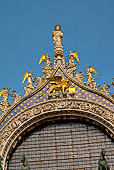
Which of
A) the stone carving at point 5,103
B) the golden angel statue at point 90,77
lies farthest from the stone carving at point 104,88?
the stone carving at point 5,103

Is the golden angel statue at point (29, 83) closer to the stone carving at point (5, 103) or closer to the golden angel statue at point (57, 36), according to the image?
the stone carving at point (5, 103)

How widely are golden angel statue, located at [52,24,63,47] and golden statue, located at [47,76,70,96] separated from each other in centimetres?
174

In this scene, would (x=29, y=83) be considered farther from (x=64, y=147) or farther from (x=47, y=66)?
(x=64, y=147)

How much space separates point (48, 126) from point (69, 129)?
2.45ft

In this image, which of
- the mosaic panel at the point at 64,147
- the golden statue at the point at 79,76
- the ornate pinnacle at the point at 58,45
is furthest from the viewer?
the ornate pinnacle at the point at 58,45

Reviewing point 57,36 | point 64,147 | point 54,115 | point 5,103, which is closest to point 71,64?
point 57,36

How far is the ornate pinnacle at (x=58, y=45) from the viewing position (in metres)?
19.2

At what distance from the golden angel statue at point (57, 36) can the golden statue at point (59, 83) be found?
5.70ft

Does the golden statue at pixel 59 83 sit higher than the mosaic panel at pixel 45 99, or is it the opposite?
the golden statue at pixel 59 83

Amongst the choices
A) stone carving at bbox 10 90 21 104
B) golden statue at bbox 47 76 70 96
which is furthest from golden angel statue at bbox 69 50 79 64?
stone carving at bbox 10 90 21 104

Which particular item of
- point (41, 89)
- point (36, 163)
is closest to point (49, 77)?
point (41, 89)

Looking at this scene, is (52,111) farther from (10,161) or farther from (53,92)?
(10,161)

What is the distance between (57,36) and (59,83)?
95.4 inches

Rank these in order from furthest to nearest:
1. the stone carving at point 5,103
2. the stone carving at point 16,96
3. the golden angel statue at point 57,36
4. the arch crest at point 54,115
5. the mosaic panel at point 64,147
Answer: the golden angel statue at point 57,36 → the stone carving at point 16,96 → the stone carving at point 5,103 → the arch crest at point 54,115 → the mosaic panel at point 64,147
